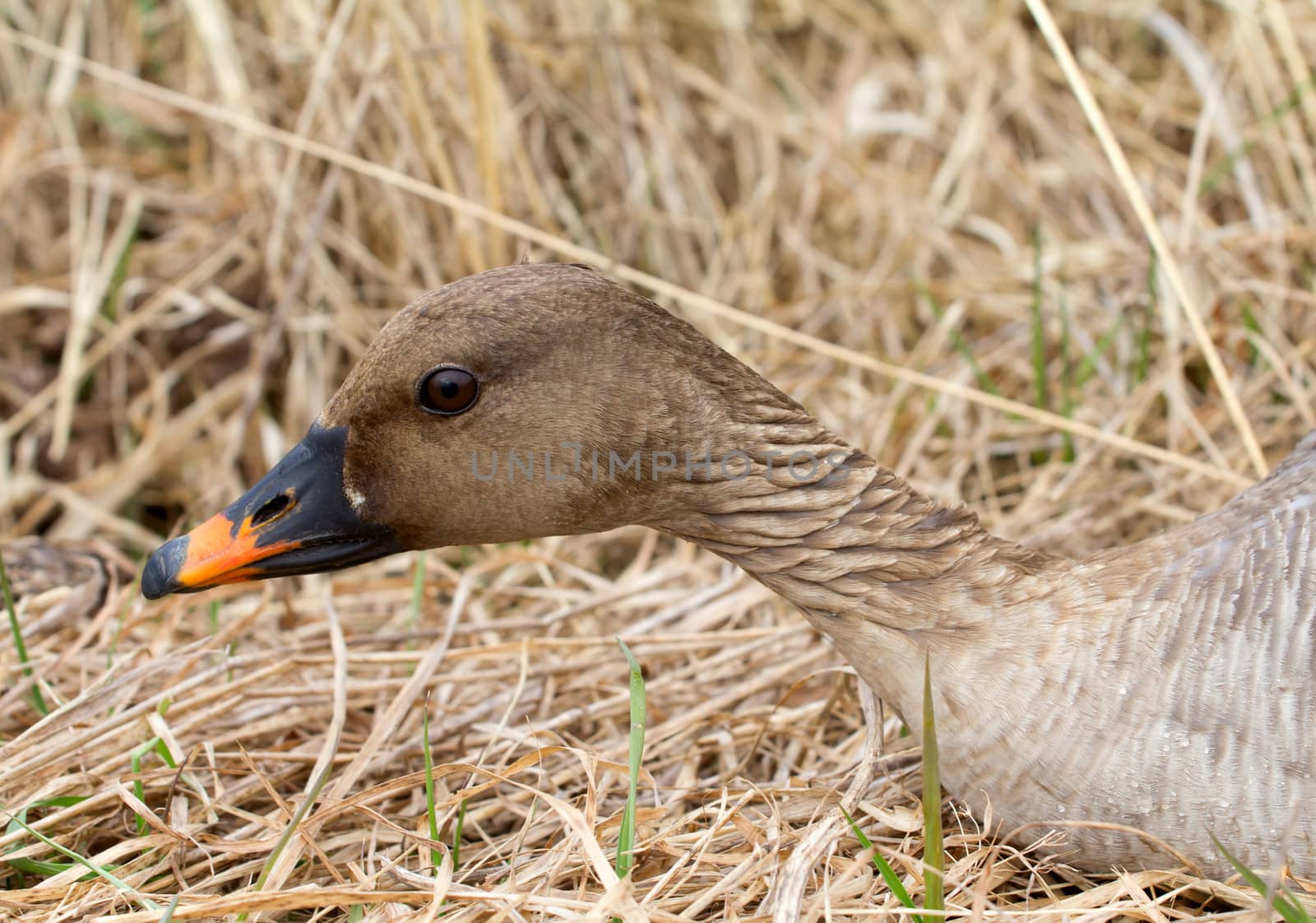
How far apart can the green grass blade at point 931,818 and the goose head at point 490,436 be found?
30.2 inches

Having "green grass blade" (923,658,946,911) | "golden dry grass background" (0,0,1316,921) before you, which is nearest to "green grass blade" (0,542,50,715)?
"golden dry grass background" (0,0,1316,921)

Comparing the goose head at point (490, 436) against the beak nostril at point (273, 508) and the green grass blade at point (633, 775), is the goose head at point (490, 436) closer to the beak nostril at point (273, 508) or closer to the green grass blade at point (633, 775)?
the beak nostril at point (273, 508)

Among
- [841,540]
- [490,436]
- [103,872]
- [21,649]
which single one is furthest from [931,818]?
[21,649]

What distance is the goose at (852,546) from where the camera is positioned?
8.09ft

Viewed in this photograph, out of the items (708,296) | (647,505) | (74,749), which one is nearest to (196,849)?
(74,749)

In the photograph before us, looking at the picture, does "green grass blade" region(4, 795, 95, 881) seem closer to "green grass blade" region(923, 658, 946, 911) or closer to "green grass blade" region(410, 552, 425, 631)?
"green grass blade" region(410, 552, 425, 631)

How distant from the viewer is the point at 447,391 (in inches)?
103

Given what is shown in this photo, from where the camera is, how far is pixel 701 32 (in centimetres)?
603

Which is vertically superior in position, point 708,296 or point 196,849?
point 708,296

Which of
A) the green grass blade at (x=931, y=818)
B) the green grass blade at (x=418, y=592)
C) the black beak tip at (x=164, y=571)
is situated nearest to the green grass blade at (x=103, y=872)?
the black beak tip at (x=164, y=571)

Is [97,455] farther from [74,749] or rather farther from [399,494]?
[399,494]

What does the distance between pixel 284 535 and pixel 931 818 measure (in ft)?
4.58

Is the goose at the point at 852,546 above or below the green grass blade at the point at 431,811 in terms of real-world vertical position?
above

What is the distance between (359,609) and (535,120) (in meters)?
2.33
